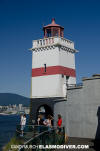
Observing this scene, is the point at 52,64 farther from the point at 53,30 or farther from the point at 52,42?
the point at 53,30

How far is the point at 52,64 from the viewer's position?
2717cm

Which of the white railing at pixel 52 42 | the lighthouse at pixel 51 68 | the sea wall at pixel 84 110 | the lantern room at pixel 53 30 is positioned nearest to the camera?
the sea wall at pixel 84 110

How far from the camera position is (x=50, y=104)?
26.6m

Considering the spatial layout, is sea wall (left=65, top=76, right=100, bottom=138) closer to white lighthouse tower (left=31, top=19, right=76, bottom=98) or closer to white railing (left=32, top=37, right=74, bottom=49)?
white lighthouse tower (left=31, top=19, right=76, bottom=98)

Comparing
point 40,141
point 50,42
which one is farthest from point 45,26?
point 40,141

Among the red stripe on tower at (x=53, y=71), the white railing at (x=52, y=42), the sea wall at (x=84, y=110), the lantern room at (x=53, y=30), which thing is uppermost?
the lantern room at (x=53, y=30)

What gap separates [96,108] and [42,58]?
1241 cm

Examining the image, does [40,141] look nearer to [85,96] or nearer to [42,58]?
[85,96]

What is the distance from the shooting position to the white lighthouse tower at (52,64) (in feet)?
87.8

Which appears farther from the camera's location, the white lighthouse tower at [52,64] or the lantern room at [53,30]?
the lantern room at [53,30]

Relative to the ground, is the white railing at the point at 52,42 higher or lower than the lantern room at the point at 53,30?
lower

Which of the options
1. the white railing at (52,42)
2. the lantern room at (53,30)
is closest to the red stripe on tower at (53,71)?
the white railing at (52,42)

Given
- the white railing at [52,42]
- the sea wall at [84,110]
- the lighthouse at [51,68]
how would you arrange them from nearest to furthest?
the sea wall at [84,110] < the lighthouse at [51,68] < the white railing at [52,42]

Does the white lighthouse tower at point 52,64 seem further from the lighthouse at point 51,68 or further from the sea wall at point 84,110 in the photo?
the sea wall at point 84,110
